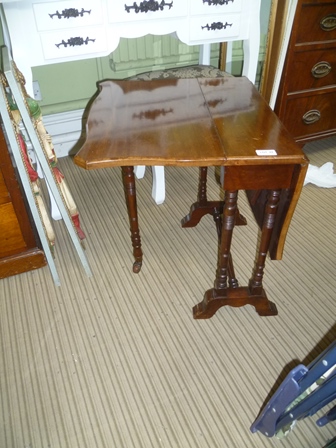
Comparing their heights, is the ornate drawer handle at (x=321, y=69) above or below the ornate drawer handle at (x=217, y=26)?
below

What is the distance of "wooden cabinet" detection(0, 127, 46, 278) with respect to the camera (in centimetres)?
150

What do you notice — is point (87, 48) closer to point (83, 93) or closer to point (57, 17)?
point (57, 17)

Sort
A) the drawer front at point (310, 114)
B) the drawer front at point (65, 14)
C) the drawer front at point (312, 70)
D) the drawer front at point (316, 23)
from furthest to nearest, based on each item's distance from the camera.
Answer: the drawer front at point (310, 114), the drawer front at point (312, 70), the drawer front at point (316, 23), the drawer front at point (65, 14)

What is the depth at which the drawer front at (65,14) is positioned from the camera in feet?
5.09

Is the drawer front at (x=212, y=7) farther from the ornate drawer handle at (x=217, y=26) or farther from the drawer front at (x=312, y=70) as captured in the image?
the drawer front at (x=312, y=70)

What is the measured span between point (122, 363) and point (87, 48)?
1.41 m

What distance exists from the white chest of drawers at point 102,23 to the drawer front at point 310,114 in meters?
0.63

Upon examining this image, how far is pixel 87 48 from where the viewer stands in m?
1.69

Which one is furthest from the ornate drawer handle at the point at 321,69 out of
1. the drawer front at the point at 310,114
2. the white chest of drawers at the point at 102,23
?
the white chest of drawers at the point at 102,23

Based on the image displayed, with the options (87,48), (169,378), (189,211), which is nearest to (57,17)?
(87,48)

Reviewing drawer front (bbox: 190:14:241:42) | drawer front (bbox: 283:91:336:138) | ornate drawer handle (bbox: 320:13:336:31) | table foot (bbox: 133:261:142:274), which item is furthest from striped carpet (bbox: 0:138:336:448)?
ornate drawer handle (bbox: 320:13:336:31)

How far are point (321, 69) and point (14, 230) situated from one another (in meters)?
2.02

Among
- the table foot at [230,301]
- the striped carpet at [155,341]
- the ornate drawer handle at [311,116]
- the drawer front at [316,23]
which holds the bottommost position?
the striped carpet at [155,341]

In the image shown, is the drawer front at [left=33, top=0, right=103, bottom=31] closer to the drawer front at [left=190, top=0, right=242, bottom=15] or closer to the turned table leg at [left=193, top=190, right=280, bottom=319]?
the drawer front at [left=190, top=0, right=242, bottom=15]
